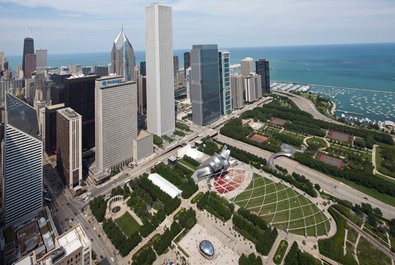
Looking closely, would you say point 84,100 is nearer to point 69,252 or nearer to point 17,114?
point 17,114

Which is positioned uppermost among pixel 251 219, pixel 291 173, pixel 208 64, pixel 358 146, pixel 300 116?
pixel 208 64

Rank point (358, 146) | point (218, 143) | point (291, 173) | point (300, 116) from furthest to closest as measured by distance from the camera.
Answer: point (300, 116)
point (218, 143)
point (358, 146)
point (291, 173)

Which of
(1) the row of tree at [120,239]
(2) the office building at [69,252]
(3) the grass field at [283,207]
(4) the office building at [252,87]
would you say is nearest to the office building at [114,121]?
(1) the row of tree at [120,239]

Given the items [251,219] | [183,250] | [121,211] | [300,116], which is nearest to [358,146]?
[300,116]

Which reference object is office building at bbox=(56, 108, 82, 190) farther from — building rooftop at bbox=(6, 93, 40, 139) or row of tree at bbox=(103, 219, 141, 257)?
row of tree at bbox=(103, 219, 141, 257)

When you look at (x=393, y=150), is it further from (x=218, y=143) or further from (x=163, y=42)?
(x=163, y=42)

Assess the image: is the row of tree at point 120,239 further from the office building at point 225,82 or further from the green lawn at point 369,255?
the office building at point 225,82

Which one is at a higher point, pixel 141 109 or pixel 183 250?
pixel 141 109
